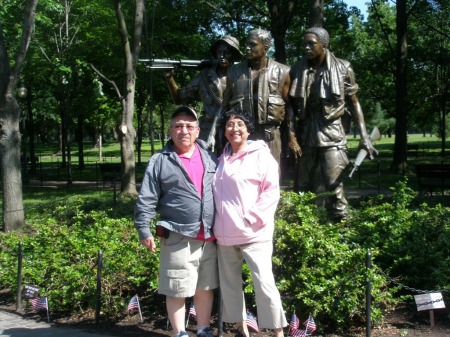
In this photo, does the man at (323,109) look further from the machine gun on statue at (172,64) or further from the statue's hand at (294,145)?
the machine gun on statue at (172,64)

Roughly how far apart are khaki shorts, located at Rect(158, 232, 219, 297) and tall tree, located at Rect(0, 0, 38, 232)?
7587 millimetres

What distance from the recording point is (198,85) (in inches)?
357

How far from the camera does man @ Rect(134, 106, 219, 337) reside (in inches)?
189

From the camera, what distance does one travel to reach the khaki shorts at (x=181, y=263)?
4863 millimetres

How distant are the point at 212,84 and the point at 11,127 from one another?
16.5 ft

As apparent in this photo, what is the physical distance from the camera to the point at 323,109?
7.47 meters

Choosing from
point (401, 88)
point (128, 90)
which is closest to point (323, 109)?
point (128, 90)

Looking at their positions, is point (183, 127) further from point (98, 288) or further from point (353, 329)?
point (353, 329)

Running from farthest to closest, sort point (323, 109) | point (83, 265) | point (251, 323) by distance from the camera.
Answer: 1. point (323, 109)
2. point (83, 265)
3. point (251, 323)

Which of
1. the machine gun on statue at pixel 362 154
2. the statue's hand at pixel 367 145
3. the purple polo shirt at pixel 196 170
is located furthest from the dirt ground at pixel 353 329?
the statue's hand at pixel 367 145

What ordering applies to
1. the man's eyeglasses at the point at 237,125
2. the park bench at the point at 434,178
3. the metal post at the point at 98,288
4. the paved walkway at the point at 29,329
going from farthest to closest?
the park bench at the point at 434,178, the metal post at the point at 98,288, the paved walkway at the point at 29,329, the man's eyeglasses at the point at 237,125

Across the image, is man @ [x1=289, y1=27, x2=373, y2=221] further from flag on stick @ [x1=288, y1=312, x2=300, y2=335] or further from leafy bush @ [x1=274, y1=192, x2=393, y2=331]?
flag on stick @ [x1=288, y1=312, x2=300, y2=335]

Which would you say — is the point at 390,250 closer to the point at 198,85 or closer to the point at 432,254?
the point at 432,254

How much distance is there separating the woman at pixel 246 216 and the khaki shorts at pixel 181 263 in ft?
0.51
